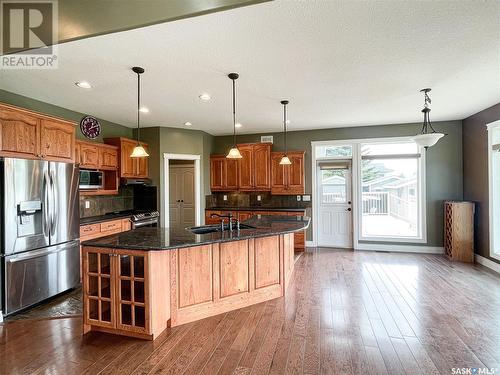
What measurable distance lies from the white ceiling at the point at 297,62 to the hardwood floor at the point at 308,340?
8.62 ft

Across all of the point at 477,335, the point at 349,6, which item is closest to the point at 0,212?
the point at 349,6

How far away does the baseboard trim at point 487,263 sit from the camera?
14.1 ft

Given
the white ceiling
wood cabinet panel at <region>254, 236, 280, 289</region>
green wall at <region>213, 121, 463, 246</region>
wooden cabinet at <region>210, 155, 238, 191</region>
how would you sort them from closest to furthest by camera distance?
1. the white ceiling
2. wood cabinet panel at <region>254, 236, 280, 289</region>
3. green wall at <region>213, 121, 463, 246</region>
4. wooden cabinet at <region>210, 155, 238, 191</region>

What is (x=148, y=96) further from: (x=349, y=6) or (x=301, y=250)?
(x=301, y=250)

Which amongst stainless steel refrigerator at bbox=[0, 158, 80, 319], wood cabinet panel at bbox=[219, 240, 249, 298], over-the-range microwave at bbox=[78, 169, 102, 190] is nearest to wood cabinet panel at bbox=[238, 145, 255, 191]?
over-the-range microwave at bbox=[78, 169, 102, 190]

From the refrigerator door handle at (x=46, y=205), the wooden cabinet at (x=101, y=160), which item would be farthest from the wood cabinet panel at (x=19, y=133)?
the wooden cabinet at (x=101, y=160)

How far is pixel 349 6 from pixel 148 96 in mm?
2827

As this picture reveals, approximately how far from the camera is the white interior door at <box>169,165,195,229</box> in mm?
7098

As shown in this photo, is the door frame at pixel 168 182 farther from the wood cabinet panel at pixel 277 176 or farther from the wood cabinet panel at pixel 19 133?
the wood cabinet panel at pixel 19 133

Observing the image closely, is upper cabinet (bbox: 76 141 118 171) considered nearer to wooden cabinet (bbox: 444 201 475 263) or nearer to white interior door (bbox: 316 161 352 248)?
white interior door (bbox: 316 161 352 248)

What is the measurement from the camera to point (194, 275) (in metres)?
2.77

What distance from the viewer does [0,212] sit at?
2842 millimetres

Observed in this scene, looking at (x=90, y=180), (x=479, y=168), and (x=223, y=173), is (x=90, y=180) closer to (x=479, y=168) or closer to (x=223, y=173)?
(x=223, y=173)

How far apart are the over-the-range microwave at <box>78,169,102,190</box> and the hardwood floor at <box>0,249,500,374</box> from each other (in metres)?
2.11
